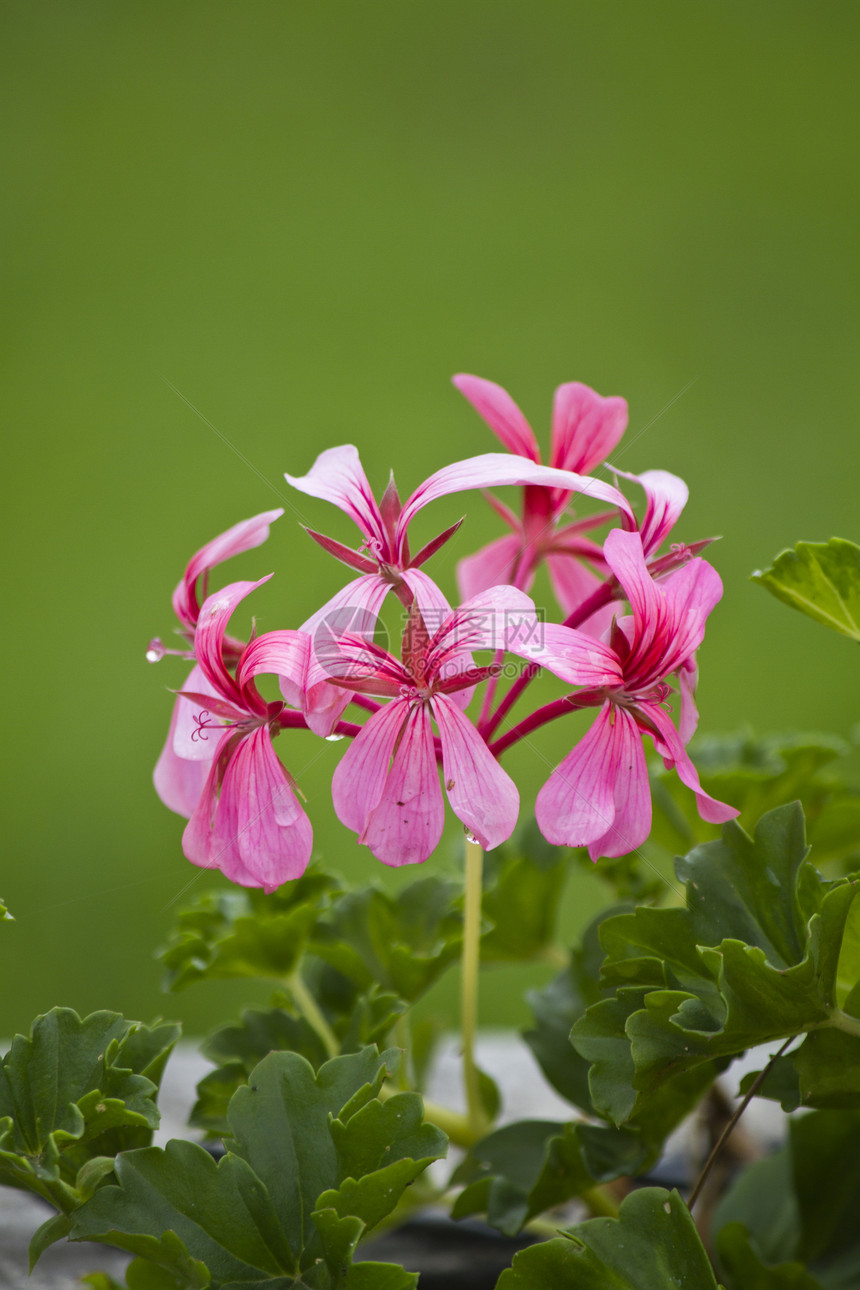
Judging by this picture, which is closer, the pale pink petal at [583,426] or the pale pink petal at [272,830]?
the pale pink petal at [272,830]

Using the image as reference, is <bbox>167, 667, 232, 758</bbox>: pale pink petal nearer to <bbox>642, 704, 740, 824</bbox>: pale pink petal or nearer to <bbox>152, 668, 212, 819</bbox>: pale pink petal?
<bbox>152, 668, 212, 819</bbox>: pale pink petal

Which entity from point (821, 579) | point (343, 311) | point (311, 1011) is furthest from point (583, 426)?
point (343, 311)

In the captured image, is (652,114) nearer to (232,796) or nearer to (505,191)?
(505,191)

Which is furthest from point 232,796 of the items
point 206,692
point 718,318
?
point 718,318

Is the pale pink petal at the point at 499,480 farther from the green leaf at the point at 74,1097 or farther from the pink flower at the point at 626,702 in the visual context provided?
the green leaf at the point at 74,1097

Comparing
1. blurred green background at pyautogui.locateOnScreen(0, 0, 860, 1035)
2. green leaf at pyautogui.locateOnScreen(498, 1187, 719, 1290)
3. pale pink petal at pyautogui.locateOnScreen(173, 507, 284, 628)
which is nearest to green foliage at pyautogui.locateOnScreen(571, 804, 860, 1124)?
green leaf at pyautogui.locateOnScreen(498, 1187, 719, 1290)

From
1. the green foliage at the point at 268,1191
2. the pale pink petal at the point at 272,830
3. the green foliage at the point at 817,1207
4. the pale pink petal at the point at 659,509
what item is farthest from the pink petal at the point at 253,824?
the green foliage at the point at 817,1207
